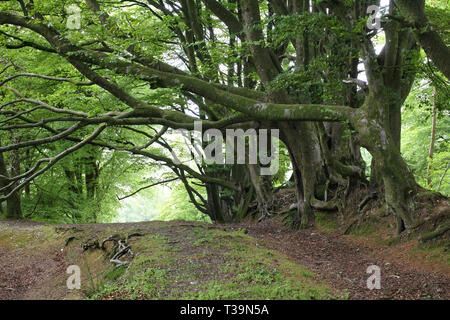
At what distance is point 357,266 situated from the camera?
5.91 meters

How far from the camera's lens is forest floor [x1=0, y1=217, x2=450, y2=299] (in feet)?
14.3

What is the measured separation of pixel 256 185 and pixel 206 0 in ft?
18.8

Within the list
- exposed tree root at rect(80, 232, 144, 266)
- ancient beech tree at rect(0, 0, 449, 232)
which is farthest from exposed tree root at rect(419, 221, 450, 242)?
exposed tree root at rect(80, 232, 144, 266)

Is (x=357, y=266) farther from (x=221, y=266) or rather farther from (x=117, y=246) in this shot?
(x=117, y=246)

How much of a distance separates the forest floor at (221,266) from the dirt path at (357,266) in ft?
0.04

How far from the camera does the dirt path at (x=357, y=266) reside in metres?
4.57

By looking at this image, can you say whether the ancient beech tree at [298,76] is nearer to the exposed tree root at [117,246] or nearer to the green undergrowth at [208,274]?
the exposed tree root at [117,246]

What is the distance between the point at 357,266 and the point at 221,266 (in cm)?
233

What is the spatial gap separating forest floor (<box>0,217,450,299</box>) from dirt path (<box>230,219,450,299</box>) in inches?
0.5

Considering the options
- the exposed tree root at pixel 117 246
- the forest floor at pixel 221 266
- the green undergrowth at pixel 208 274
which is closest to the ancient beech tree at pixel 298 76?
the forest floor at pixel 221 266
